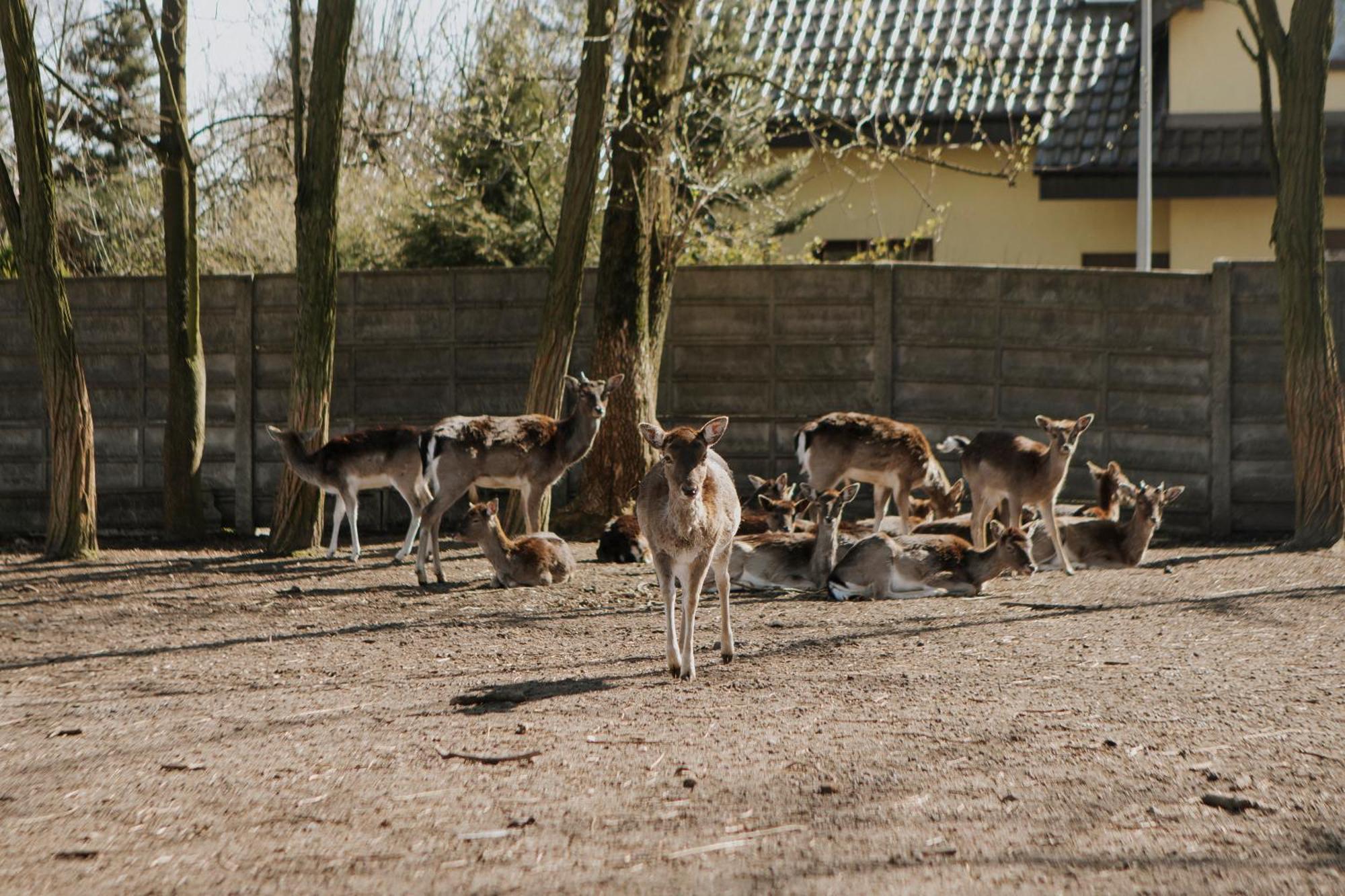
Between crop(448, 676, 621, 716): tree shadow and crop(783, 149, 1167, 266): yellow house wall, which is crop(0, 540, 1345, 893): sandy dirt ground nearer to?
crop(448, 676, 621, 716): tree shadow

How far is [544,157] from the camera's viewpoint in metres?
21.6

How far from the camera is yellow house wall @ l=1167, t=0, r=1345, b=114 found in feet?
67.9

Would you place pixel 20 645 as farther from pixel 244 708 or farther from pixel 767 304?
pixel 767 304

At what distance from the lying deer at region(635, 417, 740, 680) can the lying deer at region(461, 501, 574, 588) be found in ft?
9.96

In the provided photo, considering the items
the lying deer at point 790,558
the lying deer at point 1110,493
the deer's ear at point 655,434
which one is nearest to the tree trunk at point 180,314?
the lying deer at point 790,558

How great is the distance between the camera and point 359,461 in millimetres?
12508

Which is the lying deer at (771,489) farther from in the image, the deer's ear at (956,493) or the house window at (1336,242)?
the house window at (1336,242)

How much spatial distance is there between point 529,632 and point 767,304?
627 centimetres

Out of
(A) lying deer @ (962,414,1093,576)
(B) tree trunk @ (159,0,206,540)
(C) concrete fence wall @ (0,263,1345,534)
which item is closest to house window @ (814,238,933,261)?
(C) concrete fence wall @ (0,263,1345,534)

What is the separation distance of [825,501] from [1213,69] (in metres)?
12.9

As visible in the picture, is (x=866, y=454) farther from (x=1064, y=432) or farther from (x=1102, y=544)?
(x=1102, y=544)

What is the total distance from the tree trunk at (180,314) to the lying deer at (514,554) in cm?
440

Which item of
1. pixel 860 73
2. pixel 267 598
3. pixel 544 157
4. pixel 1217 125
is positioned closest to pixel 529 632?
pixel 267 598

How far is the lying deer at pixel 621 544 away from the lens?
12320 mm
